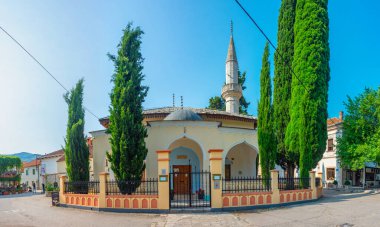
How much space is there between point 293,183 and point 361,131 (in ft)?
37.4

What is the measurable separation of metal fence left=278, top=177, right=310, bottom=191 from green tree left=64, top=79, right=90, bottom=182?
10849 mm

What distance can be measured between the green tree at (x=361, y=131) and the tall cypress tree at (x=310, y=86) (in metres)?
5.52

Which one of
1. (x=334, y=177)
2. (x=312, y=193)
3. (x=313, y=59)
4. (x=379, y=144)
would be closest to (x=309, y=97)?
(x=313, y=59)

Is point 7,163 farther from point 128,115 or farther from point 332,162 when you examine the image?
point 332,162

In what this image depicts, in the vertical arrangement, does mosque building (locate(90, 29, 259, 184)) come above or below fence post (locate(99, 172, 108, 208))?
above

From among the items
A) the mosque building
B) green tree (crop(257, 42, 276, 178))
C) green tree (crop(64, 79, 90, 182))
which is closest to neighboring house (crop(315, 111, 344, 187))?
the mosque building

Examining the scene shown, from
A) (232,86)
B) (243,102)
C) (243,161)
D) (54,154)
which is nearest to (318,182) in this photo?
(243,161)

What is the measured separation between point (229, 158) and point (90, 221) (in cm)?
1122

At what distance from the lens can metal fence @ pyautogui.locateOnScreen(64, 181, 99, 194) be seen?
45.0 ft

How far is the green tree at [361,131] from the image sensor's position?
70.1 feet

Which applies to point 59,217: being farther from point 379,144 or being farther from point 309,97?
point 379,144

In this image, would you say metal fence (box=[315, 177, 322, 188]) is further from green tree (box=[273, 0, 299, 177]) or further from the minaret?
the minaret

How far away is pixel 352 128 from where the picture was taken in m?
23.0

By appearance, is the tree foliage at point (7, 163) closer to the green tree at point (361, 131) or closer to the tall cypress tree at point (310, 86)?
the tall cypress tree at point (310, 86)
